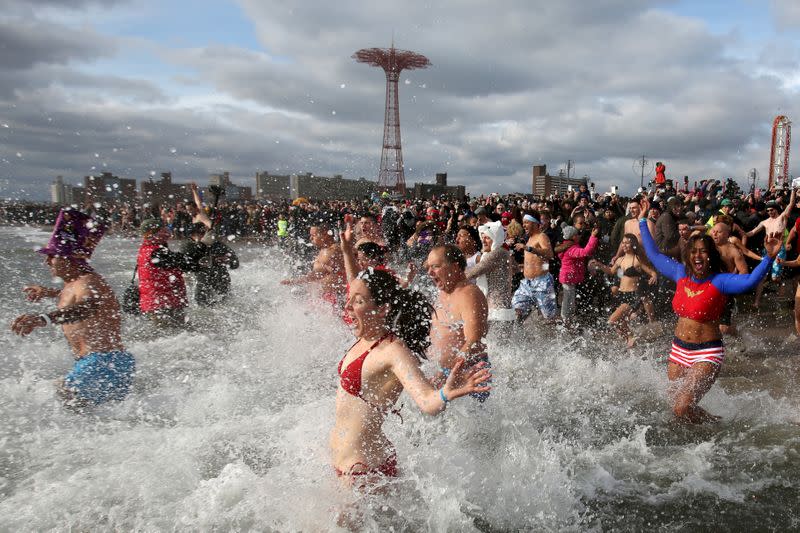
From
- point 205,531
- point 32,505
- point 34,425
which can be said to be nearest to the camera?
point 205,531

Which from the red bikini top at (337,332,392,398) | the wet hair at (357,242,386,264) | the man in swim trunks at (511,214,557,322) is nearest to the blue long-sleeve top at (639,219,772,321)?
the man in swim trunks at (511,214,557,322)

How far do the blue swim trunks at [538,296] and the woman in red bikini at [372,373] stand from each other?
446cm

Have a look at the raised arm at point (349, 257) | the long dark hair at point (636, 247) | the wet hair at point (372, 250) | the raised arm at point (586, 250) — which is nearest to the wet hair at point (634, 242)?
the long dark hair at point (636, 247)

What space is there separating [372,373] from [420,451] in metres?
1.25

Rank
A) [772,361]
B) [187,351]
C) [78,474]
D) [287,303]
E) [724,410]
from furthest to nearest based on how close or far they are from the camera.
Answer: [287,303]
[187,351]
[772,361]
[724,410]
[78,474]

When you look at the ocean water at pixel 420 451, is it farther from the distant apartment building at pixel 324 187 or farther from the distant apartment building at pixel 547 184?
the distant apartment building at pixel 324 187

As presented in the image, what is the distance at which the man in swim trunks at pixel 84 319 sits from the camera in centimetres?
388

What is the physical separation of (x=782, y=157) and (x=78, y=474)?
30.8 m

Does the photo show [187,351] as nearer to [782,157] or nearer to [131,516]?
[131,516]

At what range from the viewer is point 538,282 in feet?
22.7

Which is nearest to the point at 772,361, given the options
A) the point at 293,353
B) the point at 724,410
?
the point at 724,410

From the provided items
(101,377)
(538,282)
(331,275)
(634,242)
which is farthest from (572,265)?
(101,377)

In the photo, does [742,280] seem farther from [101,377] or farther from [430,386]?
[101,377]

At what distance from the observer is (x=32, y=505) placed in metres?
3.16
